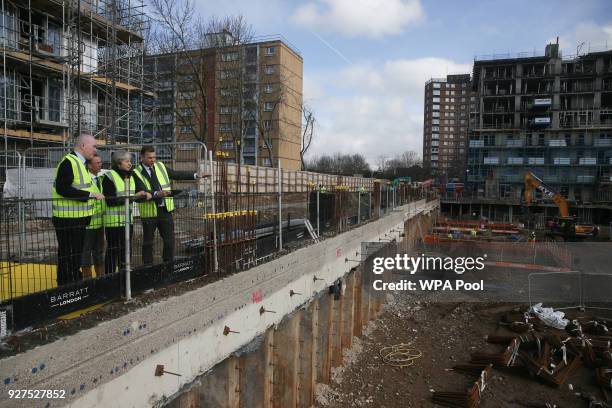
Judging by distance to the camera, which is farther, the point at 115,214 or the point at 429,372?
the point at 429,372

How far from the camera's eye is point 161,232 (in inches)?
213

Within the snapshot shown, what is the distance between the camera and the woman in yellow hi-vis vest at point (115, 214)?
15.0 ft

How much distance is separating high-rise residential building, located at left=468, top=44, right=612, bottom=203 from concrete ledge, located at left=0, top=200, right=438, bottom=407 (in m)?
63.2

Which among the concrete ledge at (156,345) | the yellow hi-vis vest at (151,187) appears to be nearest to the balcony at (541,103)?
the concrete ledge at (156,345)

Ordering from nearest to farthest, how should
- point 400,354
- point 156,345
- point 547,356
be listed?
point 156,345 → point 547,356 → point 400,354

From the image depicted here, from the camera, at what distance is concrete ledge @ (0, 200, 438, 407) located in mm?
3246

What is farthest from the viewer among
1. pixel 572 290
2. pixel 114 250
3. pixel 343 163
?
pixel 343 163

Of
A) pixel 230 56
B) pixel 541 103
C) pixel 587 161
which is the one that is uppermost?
pixel 541 103

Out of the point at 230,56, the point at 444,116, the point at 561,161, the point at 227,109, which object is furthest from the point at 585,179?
the point at 444,116

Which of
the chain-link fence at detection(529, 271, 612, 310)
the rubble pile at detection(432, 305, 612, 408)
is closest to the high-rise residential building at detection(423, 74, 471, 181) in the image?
the chain-link fence at detection(529, 271, 612, 310)

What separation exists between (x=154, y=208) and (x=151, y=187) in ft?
0.96

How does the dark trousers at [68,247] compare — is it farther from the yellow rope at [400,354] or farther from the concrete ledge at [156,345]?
the yellow rope at [400,354]

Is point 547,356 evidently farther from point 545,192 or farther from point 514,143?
point 514,143

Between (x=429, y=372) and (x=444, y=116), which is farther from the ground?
(x=444, y=116)
